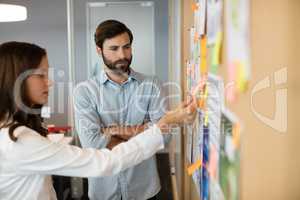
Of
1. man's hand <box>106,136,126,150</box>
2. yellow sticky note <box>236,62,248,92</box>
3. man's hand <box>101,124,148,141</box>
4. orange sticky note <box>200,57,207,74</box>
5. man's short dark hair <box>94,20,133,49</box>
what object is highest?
man's short dark hair <box>94,20,133,49</box>

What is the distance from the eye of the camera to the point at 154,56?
4438 mm

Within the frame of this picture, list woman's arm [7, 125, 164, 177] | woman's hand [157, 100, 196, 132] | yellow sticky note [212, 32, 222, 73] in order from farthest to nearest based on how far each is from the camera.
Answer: woman's hand [157, 100, 196, 132], woman's arm [7, 125, 164, 177], yellow sticky note [212, 32, 222, 73]

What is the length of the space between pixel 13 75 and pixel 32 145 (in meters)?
0.25

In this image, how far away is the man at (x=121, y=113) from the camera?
1959mm

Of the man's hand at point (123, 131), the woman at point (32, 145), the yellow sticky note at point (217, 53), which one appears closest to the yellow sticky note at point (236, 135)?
the yellow sticky note at point (217, 53)

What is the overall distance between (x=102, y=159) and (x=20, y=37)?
3.91 meters

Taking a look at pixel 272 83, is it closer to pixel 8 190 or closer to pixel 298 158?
pixel 298 158

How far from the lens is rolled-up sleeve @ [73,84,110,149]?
192 cm

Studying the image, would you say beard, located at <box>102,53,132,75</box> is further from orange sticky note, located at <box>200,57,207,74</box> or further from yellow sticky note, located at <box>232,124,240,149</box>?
yellow sticky note, located at <box>232,124,240,149</box>

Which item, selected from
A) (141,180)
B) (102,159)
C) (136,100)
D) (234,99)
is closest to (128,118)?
(136,100)

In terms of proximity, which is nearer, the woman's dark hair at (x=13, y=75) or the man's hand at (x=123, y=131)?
the woman's dark hair at (x=13, y=75)

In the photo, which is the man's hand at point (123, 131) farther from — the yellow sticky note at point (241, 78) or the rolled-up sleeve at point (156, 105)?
the yellow sticky note at point (241, 78)

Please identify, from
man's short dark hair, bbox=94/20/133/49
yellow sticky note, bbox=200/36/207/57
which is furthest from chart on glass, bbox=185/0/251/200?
man's short dark hair, bbox=94/20/133/49

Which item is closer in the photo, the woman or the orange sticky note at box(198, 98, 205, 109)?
the woman
